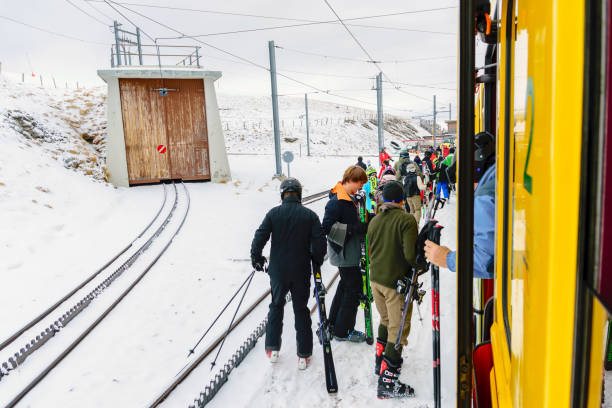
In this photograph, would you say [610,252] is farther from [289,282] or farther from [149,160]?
[149,160]

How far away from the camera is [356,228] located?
4.87m

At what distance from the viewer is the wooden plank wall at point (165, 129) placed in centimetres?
1981

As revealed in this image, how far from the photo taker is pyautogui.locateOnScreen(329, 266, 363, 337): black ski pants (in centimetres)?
496

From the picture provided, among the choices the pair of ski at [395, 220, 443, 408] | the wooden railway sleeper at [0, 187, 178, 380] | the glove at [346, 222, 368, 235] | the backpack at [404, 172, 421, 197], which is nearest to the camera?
the pair of ski at [395, 220, 443, 408]

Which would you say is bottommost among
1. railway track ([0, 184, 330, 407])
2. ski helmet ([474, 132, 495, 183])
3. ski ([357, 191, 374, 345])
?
railway track ([0, 184, 330, 407])

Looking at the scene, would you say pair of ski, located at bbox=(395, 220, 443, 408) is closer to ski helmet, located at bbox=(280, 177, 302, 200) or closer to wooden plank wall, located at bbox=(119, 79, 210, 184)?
ski helmet, located at bbox=(280, 177, 302, 200)

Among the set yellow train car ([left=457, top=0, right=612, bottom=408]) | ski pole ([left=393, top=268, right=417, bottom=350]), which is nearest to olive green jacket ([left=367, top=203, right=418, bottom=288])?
ski pole ([left=393, top=268, right=417, bottom=350])

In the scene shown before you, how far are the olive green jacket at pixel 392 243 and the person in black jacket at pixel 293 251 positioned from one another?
2.16 feet

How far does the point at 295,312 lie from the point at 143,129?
1802cm

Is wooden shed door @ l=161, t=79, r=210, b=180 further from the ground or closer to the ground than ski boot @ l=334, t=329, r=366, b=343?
further from the ground

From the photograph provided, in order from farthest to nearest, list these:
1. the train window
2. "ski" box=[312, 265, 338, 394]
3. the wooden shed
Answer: the wooden shed
"ski" box=[312, 265, 338, 394]
the train window

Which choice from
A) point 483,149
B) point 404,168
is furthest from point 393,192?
point 404,168

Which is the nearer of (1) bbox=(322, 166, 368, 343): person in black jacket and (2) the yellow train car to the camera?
(2) the yellow train car

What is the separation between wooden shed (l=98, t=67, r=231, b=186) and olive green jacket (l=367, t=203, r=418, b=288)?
57.9 ft
